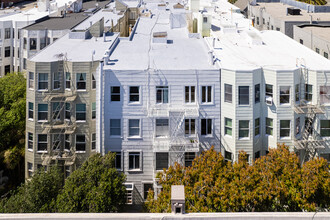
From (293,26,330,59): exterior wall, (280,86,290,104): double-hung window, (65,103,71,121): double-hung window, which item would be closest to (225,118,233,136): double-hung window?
(280,86,290,104): double-hung window

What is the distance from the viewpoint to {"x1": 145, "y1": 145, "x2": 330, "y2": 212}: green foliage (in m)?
32.9

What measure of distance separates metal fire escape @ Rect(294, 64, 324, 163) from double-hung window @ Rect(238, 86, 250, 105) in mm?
5028

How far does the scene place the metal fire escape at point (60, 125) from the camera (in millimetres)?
43922

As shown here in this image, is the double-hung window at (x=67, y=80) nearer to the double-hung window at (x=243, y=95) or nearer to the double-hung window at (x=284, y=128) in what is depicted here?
the double-hung window at (x=243, y=95)

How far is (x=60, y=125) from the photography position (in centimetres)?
4416

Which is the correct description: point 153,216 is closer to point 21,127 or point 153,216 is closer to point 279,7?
point 21,127

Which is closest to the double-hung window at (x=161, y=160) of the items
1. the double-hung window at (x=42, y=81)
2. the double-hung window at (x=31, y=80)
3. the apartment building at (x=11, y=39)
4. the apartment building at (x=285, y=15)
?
the double-hung window at (x=42, y=81)

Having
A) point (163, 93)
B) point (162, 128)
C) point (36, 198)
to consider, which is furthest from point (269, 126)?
point (36, 198)

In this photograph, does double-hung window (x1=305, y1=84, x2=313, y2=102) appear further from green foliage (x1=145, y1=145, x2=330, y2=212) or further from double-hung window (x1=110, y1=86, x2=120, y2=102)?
double-hung window (x1=110, y1=86, x2=120, y2=102)

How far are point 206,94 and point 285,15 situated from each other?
52.8 m

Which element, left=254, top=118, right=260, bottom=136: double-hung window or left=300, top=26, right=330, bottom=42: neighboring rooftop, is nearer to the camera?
left=254, top=118, right=260, bottom=136: double-hung window

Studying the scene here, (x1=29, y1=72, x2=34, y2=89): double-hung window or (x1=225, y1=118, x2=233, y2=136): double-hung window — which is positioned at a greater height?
(x1=29, y1=72, x2=34, y2=89): double-hung window

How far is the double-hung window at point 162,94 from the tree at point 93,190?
28.5 feet

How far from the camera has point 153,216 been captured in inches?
1001
